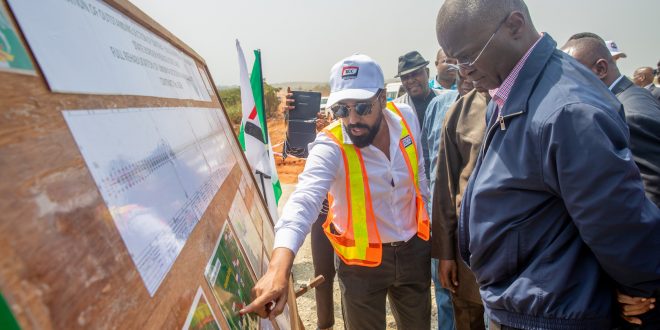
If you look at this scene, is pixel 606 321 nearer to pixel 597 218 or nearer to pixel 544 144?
pixel 597 218

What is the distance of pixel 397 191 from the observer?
2.21 m

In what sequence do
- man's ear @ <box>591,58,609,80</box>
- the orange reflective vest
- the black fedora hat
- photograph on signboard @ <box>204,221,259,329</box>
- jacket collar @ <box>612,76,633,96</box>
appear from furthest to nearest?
the black fedora hat → man's ear @ <box>591,58,609,80</box> → jacket collar @ <box>612,76,633,96</box> → the orange reflective vest → photograph on signboard @ <box>204,221,259,329</box>

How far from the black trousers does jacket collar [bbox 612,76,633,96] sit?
161 cm

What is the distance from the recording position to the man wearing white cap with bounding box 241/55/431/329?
83.7 inches

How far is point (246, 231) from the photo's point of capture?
165cm

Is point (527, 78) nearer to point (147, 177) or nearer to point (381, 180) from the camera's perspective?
point (381, 180)

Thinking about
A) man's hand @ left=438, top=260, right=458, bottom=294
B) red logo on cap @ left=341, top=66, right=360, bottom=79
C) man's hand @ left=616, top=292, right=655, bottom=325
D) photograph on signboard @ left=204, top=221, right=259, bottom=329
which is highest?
red logo on cap @ left=341, top=66, right=360, bottom=79

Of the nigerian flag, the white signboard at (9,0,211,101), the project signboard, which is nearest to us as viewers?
the project signboard

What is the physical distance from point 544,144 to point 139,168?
115 cm

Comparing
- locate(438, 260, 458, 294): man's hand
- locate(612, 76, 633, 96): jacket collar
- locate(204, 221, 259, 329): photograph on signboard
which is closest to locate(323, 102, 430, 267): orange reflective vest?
locate(438, 260, 458, 294): man's hand

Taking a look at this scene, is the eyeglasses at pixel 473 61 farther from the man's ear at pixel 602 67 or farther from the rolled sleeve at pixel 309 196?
the man's ear at pixel 602 67

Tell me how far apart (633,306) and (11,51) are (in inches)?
69.8

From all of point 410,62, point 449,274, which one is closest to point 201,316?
point 449,274

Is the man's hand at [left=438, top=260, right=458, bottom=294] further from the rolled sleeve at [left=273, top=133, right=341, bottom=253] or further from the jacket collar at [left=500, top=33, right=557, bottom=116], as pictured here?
the jacket collar at [left=500, top=33, right=557, bottom=116]
